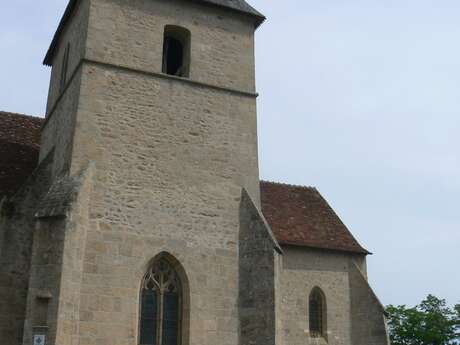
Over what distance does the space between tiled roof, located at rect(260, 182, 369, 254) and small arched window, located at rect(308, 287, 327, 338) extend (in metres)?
1.44

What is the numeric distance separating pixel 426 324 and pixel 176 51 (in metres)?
19.4

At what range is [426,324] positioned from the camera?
28.4m

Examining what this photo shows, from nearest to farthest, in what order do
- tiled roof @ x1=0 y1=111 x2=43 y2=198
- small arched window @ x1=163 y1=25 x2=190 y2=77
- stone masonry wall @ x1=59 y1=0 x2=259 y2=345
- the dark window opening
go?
1. stone masonry wall @ x1=59 y1=0 x2=259 y2=345
2. tiled roof @ x1=0 y1=111 x2=43 y2=198
3. small arched window @ x1=163 y1=25 x2=190 y2=77
4. the dark window opening

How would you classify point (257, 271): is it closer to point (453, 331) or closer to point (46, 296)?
point (46, 296)

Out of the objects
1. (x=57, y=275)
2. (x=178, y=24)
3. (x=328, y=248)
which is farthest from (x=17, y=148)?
(x=328, y=248)

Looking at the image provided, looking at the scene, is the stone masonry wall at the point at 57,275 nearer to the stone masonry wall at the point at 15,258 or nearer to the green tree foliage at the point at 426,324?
the stone masonry wall at the point at 15,258

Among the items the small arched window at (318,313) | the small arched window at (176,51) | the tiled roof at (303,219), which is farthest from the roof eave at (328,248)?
the small arched window at (176,51)

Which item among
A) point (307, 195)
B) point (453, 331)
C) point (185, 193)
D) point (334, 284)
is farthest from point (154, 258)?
point (453, 331)

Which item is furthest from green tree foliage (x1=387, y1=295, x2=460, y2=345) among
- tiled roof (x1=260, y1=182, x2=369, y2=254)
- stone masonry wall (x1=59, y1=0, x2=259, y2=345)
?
stone masonry wall (x1=59, y1=0, x2=259, y2=345)

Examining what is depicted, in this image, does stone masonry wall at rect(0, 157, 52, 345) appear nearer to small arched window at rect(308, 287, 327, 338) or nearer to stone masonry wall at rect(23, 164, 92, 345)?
stone masonry wall at rect(23, 164, 92, 345)

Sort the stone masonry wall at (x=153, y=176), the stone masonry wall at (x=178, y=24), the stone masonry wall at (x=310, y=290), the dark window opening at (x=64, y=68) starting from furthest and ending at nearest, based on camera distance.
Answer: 1. the stone masonry wall at (x=310, y=290)
2. the dark window opening at (x=64, y=68)
3. the stone masonry wall at (x=178, y=24)
4. the stone masonry wall at (x=153, y=176)

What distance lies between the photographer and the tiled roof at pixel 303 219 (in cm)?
1817

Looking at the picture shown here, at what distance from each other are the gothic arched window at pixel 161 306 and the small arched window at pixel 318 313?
5514 mm

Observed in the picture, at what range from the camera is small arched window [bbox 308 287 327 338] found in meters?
17.4
